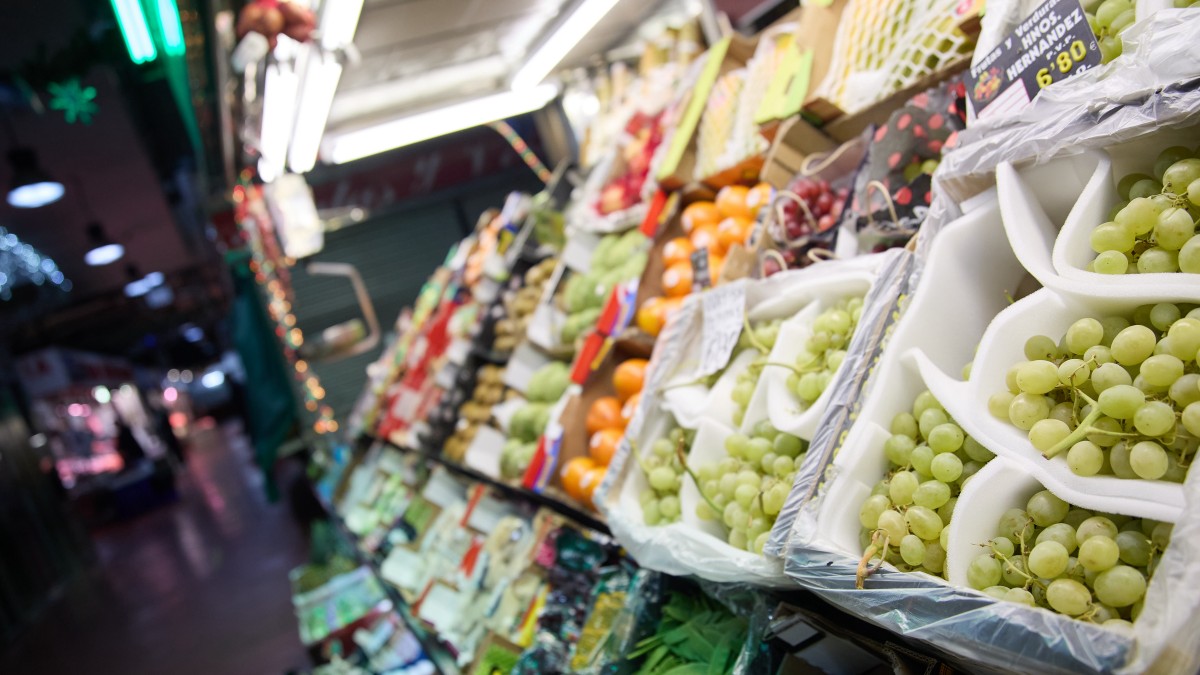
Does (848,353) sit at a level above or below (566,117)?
below

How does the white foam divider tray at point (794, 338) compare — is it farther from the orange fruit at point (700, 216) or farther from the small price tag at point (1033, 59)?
the orange fruit at point (700, 216)

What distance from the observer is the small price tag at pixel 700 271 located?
2166 mm

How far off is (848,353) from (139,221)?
1413cm

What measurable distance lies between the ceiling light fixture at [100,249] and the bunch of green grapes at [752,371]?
42.2 ft

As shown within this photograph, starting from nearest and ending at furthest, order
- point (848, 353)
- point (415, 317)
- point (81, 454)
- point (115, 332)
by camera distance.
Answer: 1. point (848, 353)
2. point (415, 317)
3. point (81, 454)
4. point (115, 332)

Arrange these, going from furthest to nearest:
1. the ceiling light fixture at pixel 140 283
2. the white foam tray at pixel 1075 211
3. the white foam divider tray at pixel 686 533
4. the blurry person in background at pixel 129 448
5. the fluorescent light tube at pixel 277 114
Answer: the blurry person in background at pixel 129 448
the ceiling light fixture at pixel 140 283
the fluorescent light tube at pixel 277 114
the white foam divider tray at pixel 686 533
the white foam tray at pixel 1075 211

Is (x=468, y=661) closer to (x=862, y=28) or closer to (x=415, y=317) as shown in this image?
(x=862, y=28)

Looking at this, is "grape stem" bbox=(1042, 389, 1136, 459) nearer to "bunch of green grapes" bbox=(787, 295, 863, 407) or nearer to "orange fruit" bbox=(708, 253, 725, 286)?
"bunch of green grapes" bbox=(787, 295, 863, 407)

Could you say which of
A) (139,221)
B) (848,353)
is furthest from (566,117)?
(139,221)

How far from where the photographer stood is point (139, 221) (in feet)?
41.0

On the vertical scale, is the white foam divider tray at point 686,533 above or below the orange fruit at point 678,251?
below

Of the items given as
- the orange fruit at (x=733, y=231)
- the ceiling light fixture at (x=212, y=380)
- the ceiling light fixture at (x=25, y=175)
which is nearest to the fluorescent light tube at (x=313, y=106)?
the orange fruit at (x=733, y=231)

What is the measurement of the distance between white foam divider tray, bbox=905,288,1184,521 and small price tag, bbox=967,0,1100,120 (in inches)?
14.9

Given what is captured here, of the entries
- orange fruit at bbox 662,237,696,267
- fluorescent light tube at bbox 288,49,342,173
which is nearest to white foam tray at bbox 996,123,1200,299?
orange fruit at bbox 662,237,696,267
